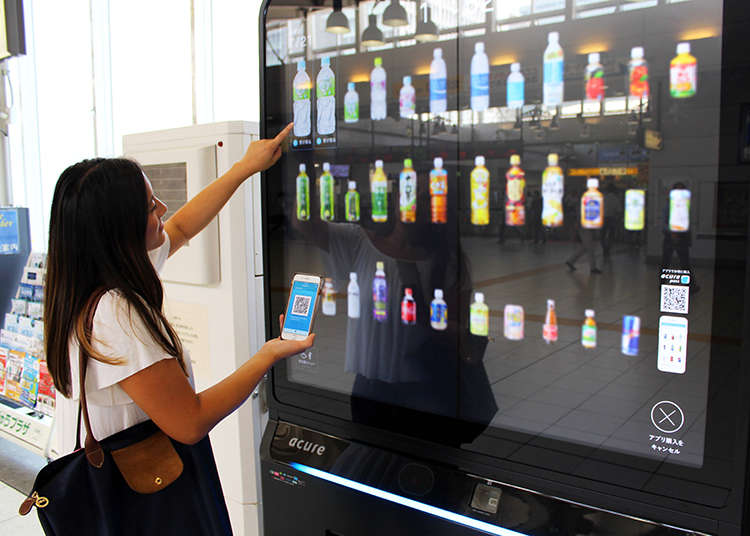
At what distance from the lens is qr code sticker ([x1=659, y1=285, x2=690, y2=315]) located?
117 centimetres

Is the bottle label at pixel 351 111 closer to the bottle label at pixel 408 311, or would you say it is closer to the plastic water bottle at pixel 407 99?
the plastic water bottle at pixel 407 99

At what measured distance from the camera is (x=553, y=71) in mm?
1289

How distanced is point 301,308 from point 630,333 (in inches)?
31.6

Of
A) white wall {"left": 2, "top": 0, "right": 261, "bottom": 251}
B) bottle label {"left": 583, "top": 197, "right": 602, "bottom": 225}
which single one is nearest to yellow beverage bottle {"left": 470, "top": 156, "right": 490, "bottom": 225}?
bottle label {"left": 583, "top": 197, "right": 602, "bottom": 225}

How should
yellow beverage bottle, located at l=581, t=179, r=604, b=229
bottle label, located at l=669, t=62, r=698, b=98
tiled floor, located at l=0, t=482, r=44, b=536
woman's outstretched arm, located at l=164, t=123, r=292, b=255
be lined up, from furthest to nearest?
tiled floor, located at l=0, t=482, r=44, b=536, woman's outstretched arm, located at l=164, t=123, r=292, b=255, yellow beverage bottle, located at l=581, t=179, r=604, b=229, bottle label, located at l=669, t=62, r=698, b=98

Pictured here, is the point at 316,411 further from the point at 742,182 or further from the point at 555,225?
the point at 742,182

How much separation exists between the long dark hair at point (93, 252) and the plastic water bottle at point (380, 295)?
527 millimetres

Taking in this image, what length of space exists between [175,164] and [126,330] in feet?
3.45

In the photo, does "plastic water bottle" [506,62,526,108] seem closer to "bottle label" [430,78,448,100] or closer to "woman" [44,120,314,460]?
"bottle label" [430,78,448,100]

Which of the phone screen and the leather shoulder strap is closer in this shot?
the leather shoulder strap

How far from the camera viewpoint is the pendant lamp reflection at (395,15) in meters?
1.51

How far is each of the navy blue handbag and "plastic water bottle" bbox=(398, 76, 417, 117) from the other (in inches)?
38.6

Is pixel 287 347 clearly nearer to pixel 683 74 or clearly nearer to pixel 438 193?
pixel 438 193

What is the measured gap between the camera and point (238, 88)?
3.71 m
